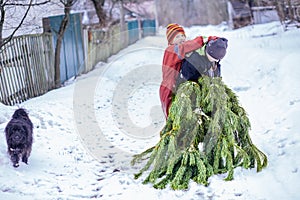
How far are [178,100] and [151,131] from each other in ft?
9.45

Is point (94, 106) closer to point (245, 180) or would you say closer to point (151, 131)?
point (151, 131)

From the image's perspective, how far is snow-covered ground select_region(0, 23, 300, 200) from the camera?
14.7 feet

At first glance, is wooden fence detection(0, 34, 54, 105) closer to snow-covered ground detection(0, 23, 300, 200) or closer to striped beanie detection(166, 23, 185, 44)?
snow-covered ground detection(0, 23, 300, 200)

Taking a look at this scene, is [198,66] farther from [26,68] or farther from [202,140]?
[26,68]

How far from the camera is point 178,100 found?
15.4 ft

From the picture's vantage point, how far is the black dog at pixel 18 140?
5.16 m

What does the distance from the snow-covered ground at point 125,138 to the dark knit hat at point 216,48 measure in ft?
4.56

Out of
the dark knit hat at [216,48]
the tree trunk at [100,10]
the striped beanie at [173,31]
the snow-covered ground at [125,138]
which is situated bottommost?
the snow-covered ground at [125,138]

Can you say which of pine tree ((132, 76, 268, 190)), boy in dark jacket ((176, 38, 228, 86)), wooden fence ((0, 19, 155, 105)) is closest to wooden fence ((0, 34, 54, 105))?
wooden fence ((0, 19, 155, 105))

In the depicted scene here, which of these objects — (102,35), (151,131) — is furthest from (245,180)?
(102,35)

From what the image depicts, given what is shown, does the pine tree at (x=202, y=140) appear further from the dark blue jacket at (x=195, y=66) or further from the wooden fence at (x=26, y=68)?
the wooden fence at (x=26, y=68)

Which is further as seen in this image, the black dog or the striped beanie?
the striped beanie

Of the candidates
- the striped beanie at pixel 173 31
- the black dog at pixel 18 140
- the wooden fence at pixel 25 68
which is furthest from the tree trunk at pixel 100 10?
the black dog at pixel 18 140

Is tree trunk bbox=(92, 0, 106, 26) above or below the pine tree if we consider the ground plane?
above
